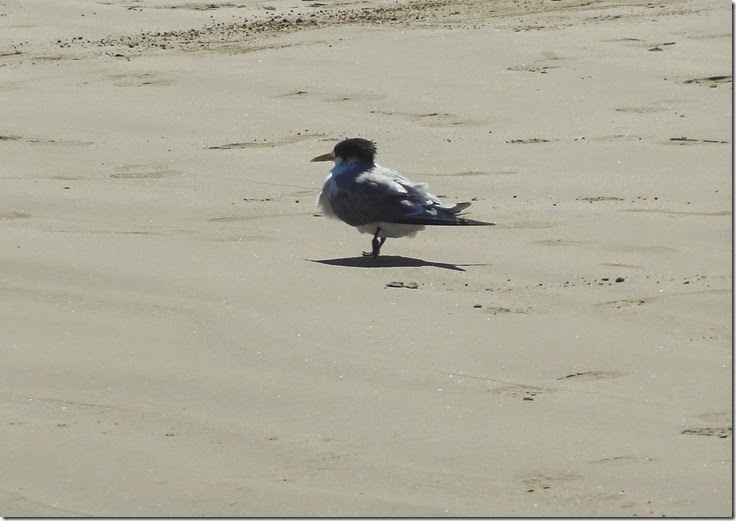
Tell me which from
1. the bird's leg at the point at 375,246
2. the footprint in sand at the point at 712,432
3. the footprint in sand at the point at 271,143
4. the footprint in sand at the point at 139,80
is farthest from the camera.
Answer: the footprint in sand at the point at 139,80

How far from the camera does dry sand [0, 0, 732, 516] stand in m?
4.74

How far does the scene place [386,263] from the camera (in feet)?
23.5

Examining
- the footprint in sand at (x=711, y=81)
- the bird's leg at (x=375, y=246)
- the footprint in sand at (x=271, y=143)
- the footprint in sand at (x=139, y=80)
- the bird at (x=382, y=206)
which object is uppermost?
the footprint in sand at (x=139, y=80)

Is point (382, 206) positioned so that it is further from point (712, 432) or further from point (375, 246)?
point (712, 432)

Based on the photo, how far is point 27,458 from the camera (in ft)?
15.9

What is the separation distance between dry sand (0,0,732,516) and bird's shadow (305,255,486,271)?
28 millimetres

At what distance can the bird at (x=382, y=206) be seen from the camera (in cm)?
736

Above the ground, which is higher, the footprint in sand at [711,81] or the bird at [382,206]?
the footprint in sand at [711,81]

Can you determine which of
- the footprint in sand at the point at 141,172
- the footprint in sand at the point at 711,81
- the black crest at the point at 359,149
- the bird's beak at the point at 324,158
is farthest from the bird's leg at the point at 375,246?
the footprint in sand at the point at 711,81

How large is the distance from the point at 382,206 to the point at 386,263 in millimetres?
423

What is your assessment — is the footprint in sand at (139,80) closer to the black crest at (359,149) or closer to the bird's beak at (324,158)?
the bird's beak at (324,158)

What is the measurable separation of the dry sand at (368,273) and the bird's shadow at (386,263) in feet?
0.09

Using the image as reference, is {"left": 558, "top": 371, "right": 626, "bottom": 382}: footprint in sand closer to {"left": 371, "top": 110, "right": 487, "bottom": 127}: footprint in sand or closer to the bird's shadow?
the bird's shadow

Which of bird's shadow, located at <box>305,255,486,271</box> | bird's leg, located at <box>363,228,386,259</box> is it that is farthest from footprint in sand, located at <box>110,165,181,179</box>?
bird's shadow, located at <box>305,255,486,271</box>
